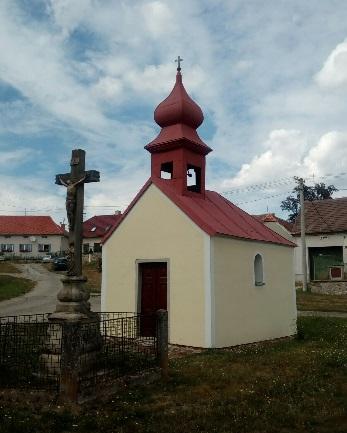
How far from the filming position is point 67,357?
684 cm

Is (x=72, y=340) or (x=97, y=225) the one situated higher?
(x=97, y=225)

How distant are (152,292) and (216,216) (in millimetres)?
3030

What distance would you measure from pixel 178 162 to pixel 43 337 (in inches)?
297

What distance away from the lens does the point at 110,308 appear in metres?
14.4

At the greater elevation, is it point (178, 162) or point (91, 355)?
point (178, 162)

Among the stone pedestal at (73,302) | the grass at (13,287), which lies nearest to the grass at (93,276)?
the grass at (13,287)

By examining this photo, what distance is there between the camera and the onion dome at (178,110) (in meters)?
15.1

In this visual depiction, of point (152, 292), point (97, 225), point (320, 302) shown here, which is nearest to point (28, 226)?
point (97, 225)

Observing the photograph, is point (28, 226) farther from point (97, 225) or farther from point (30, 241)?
point (97, 225)

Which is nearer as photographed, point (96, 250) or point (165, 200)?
point (165, 200)

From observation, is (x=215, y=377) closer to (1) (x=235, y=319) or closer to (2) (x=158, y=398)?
(2) (x=158, y=398)

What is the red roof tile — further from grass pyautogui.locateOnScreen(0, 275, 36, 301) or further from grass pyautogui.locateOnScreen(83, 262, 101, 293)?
grass pyautogui.locateOnScreen(0, 275, 36, 301)

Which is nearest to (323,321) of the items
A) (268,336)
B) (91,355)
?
(268,336)

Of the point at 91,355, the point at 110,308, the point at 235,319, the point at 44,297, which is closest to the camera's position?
the point at 91,355
